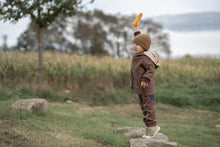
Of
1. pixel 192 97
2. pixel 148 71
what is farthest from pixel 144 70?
pixel 192 97

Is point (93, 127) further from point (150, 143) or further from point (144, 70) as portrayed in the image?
point (144, 70)

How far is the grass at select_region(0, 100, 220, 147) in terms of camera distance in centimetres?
443

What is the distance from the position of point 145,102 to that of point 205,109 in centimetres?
695

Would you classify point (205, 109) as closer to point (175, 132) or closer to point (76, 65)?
point (175, 132)

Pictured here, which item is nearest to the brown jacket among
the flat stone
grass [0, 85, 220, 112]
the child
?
the child

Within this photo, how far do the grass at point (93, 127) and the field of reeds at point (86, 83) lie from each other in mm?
1132

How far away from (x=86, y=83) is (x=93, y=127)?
5951 millimetres

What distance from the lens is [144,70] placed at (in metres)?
4.52

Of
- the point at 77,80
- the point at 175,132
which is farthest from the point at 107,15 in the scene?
the point at 175,132

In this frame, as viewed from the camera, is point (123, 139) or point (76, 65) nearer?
point (123, 139)

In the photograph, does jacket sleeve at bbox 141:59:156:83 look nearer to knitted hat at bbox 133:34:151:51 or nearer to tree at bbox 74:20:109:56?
knitted hat at bbox 133:34:151:51

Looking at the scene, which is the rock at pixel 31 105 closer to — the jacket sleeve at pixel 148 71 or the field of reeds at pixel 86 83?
the field of reeds at pixel 86 83

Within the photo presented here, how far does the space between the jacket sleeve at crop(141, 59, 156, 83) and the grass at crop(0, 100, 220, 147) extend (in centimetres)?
125

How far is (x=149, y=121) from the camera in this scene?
455cm
